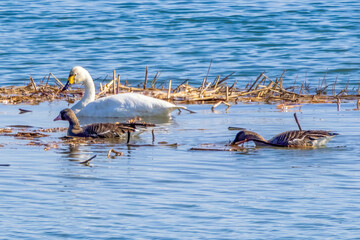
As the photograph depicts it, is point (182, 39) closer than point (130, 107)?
No

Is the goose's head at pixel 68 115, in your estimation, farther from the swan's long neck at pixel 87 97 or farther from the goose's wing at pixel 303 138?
the goose's wing at pixel 303 138

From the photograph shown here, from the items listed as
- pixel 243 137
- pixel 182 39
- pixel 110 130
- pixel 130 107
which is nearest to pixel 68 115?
A: pixel 110 130

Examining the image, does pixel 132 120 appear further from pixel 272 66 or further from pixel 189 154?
pixel 272 66

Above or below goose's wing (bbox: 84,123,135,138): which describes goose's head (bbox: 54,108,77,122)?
above

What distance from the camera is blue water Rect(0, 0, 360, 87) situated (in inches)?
835

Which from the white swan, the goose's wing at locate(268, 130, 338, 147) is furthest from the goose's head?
the goose's wing at locate(268, 130, 338, 147)

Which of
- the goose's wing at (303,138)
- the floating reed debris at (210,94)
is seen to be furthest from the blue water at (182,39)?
the goose's wing at (303,138)

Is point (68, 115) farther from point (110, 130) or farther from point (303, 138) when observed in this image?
point (303, 138)

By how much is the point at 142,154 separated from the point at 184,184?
1786mm

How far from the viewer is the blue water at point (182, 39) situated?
835 inches

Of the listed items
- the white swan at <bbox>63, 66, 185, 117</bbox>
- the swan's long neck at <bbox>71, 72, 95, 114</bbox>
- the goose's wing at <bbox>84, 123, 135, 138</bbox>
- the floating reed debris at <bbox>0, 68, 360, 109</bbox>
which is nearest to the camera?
the goose's wing at <bbox>84, 123, 135, 138</bbox>

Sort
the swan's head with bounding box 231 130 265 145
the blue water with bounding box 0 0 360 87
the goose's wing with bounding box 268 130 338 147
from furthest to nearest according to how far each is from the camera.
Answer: the blue water with bounding box 0 0 360 87 → the swan's head with bounding box 231 130 265 145 → the goose's wing with bounding box 268 130 338 147

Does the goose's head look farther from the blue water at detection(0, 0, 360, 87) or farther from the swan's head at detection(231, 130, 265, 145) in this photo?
the blue water at detection(0, 0, 360, 87)

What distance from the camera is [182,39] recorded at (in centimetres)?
2584
